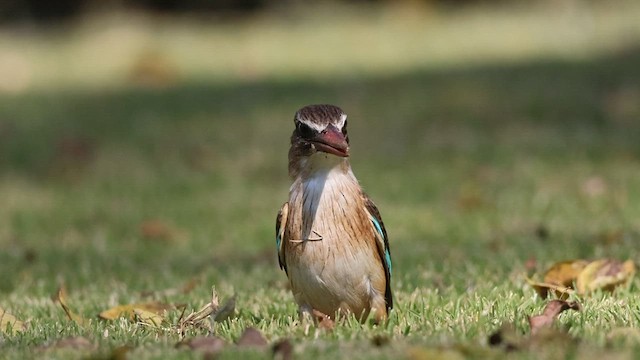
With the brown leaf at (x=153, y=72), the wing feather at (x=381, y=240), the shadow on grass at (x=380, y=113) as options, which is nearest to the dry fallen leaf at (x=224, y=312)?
the wing feather at (x=381, y=240)

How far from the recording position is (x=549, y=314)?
4930 millimetres

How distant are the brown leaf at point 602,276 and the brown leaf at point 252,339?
1990mm

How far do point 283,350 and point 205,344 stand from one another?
0.42 meters

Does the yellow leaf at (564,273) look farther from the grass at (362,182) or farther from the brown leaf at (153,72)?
the brown leaf at (153,72)

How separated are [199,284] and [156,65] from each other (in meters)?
11.2

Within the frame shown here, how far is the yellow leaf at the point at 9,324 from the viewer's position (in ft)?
17.7

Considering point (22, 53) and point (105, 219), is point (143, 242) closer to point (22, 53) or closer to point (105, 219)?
point (105, 219)

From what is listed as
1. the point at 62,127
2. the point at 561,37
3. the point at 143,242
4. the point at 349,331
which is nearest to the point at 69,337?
the point at 349,331

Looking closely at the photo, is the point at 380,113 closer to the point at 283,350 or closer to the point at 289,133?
the point at 289,133

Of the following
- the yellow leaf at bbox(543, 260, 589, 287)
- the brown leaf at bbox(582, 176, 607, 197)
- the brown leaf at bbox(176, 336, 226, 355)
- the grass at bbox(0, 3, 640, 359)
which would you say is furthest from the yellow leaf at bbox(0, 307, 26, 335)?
the brown leaf at bbox(582, 176, 607, 197)

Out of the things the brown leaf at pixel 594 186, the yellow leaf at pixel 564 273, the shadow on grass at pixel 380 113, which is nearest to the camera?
the yellow leaf at pixel 564 273

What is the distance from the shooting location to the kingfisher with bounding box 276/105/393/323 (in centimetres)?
518

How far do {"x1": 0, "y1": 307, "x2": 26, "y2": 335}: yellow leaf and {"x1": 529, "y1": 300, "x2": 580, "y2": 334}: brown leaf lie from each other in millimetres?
2262

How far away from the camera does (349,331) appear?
483 cm
